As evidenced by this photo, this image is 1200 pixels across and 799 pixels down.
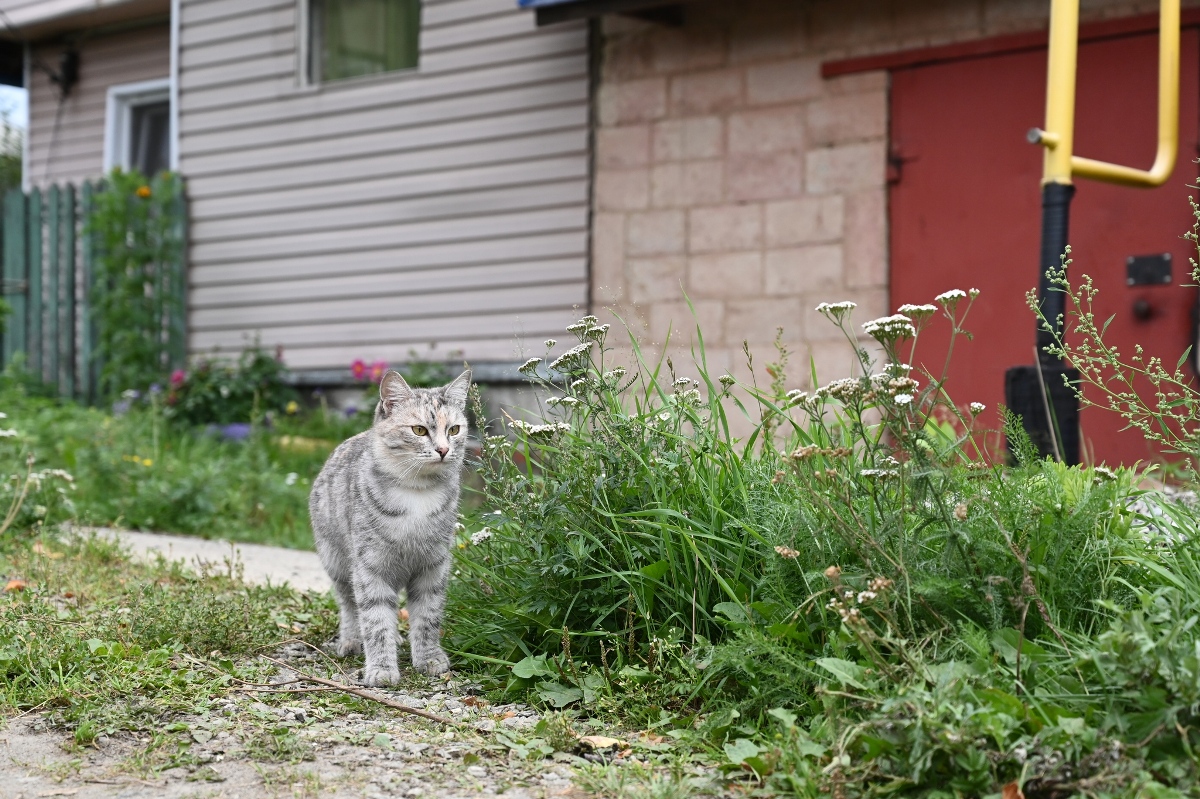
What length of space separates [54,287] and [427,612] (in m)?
8.50

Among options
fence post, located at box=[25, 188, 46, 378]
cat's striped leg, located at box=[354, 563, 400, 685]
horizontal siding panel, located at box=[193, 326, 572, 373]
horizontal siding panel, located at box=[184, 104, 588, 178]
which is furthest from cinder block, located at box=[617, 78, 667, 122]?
fence post, located at box=[25, 188, 46, 378]

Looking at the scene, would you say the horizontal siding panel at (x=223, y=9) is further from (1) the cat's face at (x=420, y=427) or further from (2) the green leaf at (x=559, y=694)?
(2) the green leaf at (x=559, y=694)

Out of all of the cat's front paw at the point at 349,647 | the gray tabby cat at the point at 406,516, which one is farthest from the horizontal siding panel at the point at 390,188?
the cat's front paw at the point at 349,647

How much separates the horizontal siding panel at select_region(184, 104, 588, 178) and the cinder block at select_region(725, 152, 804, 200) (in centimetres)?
119

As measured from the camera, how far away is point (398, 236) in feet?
29.9

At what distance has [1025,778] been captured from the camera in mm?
2154

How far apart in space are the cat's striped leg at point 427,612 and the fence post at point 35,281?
332 inches

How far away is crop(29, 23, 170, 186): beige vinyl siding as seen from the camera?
36.8 feet

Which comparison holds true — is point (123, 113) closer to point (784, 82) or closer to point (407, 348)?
point (407, 348)

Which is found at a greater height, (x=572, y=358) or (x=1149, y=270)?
(x=1149, y=270)

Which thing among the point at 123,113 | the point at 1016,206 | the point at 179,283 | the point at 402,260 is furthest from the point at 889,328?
the point at 123,113

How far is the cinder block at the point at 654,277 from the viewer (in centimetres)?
781

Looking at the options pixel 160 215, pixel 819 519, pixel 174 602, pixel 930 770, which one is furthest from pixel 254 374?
pixel 930 770

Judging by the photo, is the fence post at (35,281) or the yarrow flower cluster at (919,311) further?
the fence post at (35,281)
